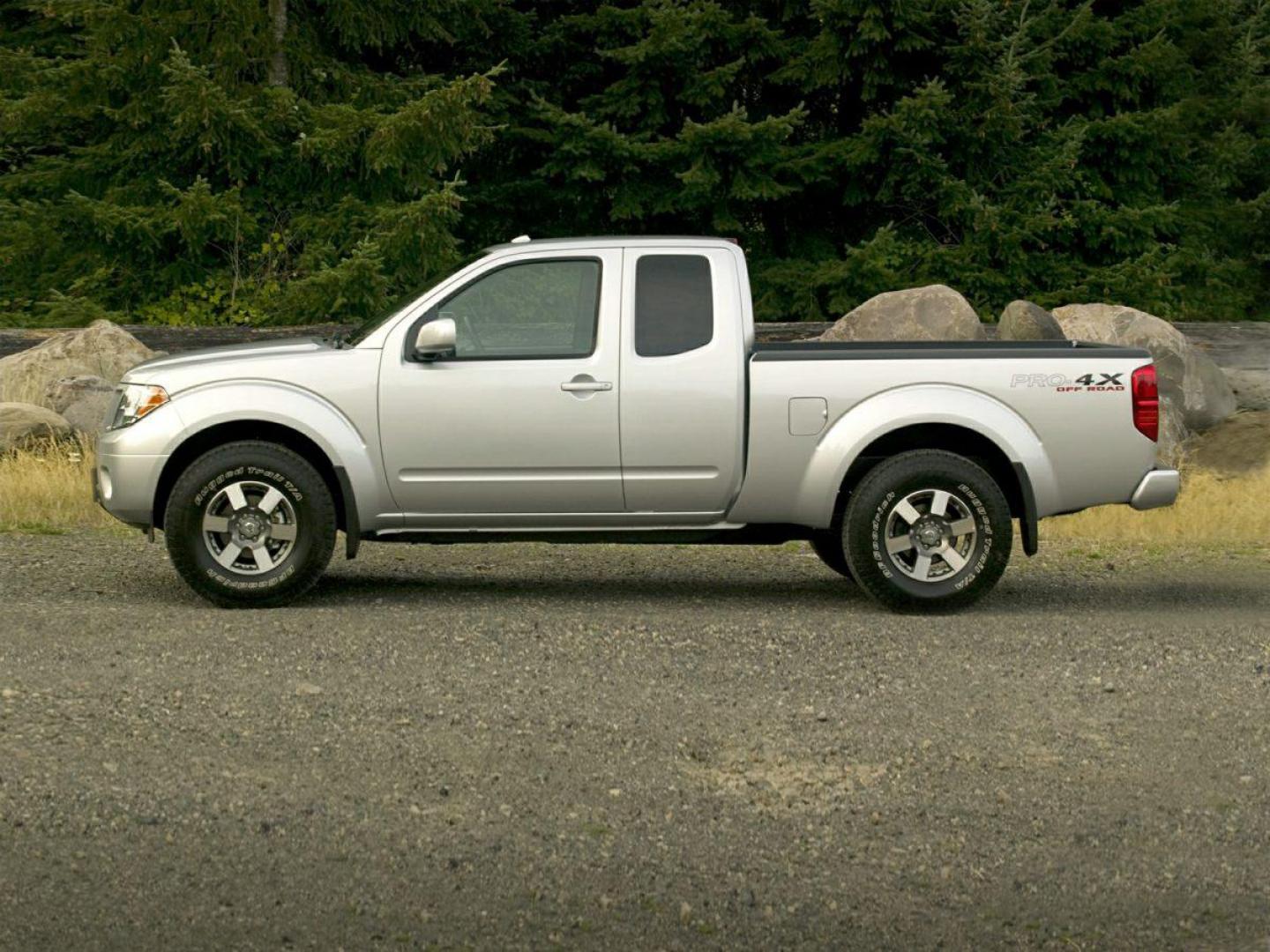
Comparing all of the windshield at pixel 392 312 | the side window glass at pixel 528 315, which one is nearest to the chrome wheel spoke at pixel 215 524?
the windshield at pixel 392 312

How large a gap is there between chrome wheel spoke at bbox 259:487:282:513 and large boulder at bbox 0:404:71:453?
271 inches

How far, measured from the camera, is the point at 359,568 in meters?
11.2

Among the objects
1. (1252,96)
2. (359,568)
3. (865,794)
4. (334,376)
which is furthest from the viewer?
(1252,96)

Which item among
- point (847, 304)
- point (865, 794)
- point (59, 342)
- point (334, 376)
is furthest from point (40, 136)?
point (865, 794)

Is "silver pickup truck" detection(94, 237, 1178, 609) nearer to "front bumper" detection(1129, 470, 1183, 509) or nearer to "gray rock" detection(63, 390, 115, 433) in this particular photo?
"front bumper" detection(1129, 470, 1183, 509)

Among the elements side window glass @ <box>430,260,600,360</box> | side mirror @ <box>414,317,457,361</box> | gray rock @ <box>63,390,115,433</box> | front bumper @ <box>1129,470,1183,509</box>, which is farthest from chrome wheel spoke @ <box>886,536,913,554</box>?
gray rock @ <box>63,390,115,433</box>

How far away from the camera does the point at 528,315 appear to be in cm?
929

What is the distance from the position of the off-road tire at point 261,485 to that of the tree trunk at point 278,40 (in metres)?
13.5

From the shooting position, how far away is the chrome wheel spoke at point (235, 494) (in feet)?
29.7

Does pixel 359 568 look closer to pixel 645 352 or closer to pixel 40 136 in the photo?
pixel 645 352

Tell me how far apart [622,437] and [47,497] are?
6095mm

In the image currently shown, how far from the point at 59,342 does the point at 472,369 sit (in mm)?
9650

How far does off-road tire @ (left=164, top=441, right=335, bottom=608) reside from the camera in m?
9.04

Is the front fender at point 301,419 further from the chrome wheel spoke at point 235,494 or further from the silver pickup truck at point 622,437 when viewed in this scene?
the chrome wheel spoke at point 235,494
